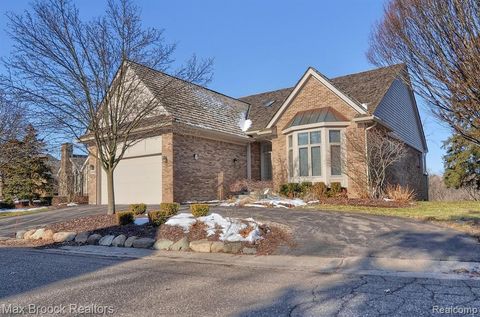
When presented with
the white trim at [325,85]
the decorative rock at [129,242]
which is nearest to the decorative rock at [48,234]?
the decorative rock at [129,242]

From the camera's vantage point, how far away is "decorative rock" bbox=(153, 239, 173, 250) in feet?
29.7

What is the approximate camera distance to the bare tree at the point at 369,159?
1725 centimetres

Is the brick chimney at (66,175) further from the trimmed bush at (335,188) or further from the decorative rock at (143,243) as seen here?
the decorative rock at (143,243)

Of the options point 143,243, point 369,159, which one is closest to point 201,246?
point 143,243

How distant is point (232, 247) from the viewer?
841 cm

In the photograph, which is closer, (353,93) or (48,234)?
(48,234)

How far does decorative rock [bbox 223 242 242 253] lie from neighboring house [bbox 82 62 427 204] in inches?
344

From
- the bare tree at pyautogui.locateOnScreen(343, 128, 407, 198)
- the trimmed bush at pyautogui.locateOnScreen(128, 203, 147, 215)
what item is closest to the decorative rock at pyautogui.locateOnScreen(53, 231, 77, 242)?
the trimmed bush at pyautogui.locateOnScreen(128, 203, 147, 215)

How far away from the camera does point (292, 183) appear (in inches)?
742

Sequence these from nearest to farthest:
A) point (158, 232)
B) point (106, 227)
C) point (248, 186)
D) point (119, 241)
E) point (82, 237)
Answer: point (119, 241) → point (158, 232) → point (82, 237) → point (106, 227) → point (248, 186)

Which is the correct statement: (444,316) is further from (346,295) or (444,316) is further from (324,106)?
(324,106)

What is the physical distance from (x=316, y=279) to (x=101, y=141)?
8.97 meters

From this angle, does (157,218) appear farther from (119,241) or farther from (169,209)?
(119,241)

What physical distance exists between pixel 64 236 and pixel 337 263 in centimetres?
766
